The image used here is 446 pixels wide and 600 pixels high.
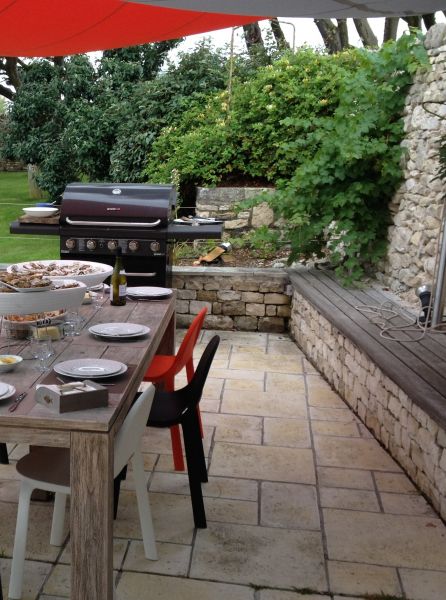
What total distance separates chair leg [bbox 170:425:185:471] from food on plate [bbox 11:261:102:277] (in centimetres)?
95

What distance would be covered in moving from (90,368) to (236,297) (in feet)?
12.1

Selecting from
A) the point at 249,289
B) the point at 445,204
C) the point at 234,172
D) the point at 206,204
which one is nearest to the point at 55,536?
the point at 445,204

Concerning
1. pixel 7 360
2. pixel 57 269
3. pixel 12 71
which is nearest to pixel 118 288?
pixel 57 269

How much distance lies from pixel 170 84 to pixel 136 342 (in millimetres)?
6786

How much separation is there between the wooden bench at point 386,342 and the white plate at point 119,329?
1.35 meters

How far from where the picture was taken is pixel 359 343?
13.2ft

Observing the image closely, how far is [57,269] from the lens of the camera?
357 cm

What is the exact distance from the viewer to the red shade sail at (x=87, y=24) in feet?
13.3

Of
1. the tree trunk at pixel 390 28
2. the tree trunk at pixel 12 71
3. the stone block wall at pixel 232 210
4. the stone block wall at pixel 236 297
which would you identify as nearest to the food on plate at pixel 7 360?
the stone block wall at pixel 236 297

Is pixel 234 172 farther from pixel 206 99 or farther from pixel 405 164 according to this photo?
pixel 405 164

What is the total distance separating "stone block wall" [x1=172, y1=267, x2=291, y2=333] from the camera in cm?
596

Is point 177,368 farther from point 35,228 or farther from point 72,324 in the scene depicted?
point 35,228

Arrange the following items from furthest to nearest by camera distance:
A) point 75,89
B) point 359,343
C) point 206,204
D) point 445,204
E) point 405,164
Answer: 1. point 75,89
2. point 206,204
3. point 405,164
4. point 445,204
5. point 359,343

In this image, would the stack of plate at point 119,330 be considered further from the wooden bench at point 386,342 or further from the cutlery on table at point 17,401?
the wooden bench at point 386,342
